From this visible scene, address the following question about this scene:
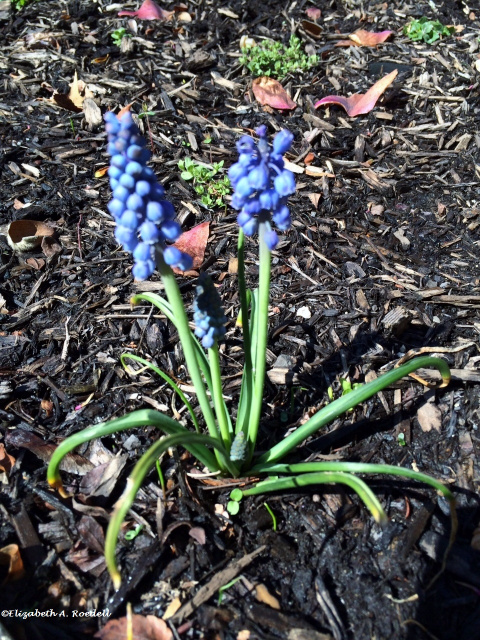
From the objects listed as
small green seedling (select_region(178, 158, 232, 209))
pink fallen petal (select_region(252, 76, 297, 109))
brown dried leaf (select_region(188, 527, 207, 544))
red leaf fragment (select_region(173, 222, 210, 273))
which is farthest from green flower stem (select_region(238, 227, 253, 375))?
pink fallen petal (select_region(252, 76, 297, 109))

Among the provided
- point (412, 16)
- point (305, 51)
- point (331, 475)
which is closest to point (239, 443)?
point (331, 475)

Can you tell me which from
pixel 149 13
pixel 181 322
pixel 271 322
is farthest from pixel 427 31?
pixel 181 322

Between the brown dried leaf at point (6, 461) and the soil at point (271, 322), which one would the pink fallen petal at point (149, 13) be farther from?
the brown dried leaf at point (6, 461)

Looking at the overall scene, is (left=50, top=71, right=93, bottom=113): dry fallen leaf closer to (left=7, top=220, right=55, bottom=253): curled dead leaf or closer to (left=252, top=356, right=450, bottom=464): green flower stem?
(left=7, top=220, right=55, bottom=253): curled dead leaf

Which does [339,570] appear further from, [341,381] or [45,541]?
[45,541]

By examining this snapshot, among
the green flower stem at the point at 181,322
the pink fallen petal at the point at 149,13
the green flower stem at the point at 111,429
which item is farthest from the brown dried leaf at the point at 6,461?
the pink fallen petal at the point at 149,13

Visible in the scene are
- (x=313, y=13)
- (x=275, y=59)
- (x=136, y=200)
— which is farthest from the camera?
(x=313, y=13)

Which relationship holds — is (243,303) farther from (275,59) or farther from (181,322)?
(275,59)
